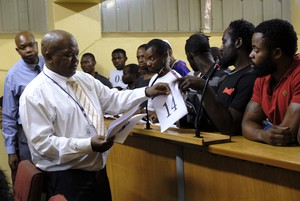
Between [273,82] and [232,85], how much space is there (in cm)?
28

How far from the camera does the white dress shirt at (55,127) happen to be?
6.10ft

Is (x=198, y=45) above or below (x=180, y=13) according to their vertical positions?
below

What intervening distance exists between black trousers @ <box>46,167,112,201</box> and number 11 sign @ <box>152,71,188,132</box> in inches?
19.3

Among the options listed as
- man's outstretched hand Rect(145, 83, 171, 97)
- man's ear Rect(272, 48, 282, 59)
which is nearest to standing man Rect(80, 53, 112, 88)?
man's outstretched hand Rect(145, 83, 171, 97)

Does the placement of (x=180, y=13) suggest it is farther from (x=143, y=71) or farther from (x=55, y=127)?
(x=55, y=127)

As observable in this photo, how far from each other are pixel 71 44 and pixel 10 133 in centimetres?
139

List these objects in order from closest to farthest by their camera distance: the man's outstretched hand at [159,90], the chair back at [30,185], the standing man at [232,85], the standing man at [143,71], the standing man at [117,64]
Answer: the chair back at [30,185] < the standing man at [232,85] < the man's outstretched hand at [159,90] < the standing man at [143,71] < the standing man at [117,64]

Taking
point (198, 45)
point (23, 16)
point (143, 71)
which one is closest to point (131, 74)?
point (143, 71)

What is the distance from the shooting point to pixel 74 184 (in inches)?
78.7

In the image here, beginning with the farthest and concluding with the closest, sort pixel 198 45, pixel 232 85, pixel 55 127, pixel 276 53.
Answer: pixel 198 45
pixel 232 85
pixel 55 127
pixel 276 53

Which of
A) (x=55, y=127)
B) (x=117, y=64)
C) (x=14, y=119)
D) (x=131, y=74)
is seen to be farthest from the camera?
(x=117, y=64)

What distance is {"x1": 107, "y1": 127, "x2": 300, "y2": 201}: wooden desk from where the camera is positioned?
151 centimetres

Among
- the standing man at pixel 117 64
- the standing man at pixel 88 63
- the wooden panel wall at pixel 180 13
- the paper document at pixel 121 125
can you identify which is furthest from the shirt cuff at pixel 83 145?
the wooden panel wall at pixel 180 13

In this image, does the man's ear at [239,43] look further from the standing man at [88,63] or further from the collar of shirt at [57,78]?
the standing man at [88,63]
